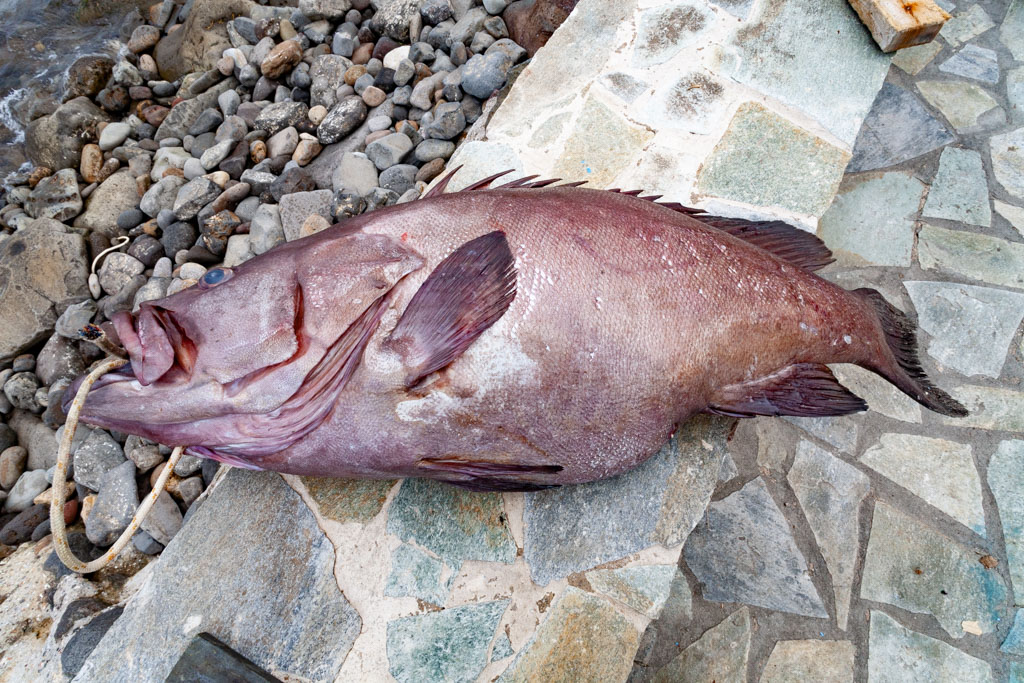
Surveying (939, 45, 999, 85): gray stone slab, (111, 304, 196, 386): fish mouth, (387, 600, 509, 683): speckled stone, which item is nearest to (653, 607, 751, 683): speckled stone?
(387, 600, 509, 683): speckled stone

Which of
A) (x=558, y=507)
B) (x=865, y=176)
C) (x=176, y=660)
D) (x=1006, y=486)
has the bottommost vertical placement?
(x=1006, y=486)

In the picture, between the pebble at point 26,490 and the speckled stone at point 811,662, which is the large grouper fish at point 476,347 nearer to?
the speckled stone at point 811,662

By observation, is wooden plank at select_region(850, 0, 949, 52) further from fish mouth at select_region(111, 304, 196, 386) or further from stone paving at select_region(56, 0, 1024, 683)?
fish mouth at select_region(111, 304, 196, 386)

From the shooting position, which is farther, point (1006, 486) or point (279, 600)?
point (1006, 486)

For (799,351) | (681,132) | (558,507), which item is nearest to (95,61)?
(681,132)

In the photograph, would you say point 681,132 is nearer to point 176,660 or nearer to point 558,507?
point 558,507
